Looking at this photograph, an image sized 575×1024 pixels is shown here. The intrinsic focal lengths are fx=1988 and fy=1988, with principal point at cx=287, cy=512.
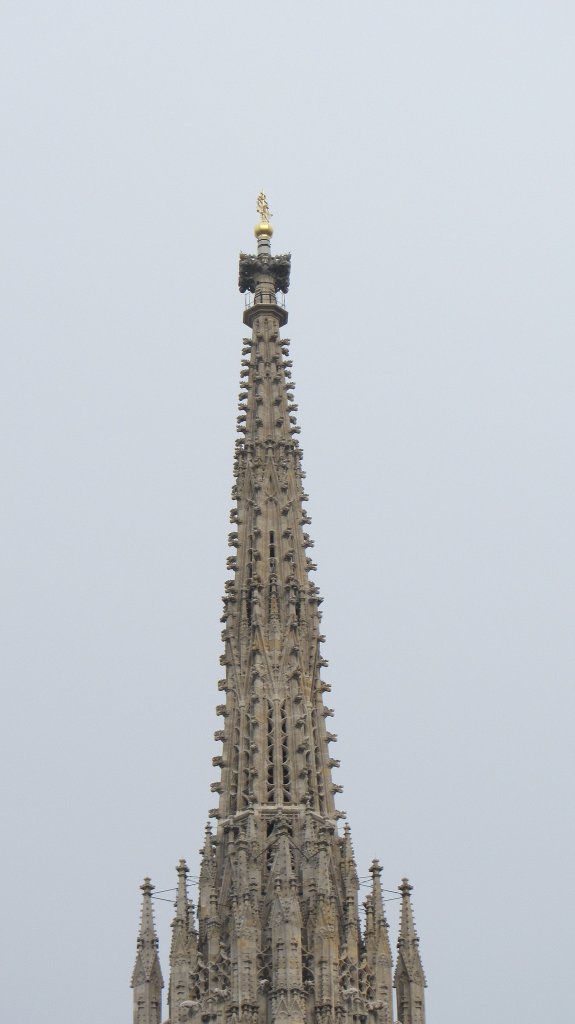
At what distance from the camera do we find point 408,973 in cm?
7000

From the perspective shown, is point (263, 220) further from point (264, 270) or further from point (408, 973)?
point (408, 973)

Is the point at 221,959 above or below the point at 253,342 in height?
below

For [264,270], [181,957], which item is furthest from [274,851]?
[264,270]

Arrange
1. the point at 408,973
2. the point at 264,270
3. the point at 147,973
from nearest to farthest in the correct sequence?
1. the point at 147,973
2. the point at 408,973
3. the point at 264,270

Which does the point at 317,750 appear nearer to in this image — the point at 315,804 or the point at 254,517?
the point at 315,804

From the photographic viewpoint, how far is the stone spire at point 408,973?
69.4 m

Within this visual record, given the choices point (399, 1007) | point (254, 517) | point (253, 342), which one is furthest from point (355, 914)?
point (253, 342)

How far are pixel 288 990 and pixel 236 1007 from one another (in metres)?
1.79

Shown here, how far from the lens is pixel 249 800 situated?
229 feet

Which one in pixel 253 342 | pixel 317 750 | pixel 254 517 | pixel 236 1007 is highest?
pixel 253 342

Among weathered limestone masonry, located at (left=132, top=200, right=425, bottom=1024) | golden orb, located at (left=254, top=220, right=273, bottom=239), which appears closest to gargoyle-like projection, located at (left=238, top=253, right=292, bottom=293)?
golden orb, located at (left=254, top=220, right=273, bottom=239)

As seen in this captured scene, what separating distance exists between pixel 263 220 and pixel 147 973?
34341mm

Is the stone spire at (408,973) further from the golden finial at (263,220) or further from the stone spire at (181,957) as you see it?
the golden finial at (263,220)

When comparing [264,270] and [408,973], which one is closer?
[408,973]
